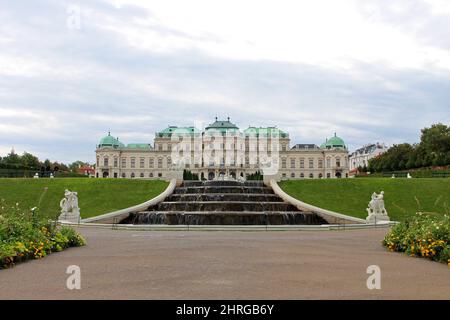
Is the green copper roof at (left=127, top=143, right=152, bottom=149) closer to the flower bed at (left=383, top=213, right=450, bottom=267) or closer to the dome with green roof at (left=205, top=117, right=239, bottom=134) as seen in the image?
the dome with green roof at (left=205, top=117, right=239, bottom=134)

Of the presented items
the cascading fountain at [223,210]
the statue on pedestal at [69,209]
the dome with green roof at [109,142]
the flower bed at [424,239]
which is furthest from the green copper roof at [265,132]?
the flower bed at [424,239]

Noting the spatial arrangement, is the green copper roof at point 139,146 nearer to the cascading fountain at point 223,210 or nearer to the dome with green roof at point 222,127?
the dome with green roof at point 222,127

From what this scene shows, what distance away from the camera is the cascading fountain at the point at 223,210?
3038 cm

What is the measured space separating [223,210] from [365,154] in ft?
482

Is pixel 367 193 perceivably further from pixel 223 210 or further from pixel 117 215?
pixel 117 215

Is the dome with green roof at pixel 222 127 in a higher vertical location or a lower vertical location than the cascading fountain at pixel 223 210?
higher

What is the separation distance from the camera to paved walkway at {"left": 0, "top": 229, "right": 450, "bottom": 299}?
8.07m

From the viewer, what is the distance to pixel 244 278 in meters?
9.55

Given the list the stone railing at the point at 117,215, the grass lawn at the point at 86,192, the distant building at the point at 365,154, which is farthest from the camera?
the distant building at the point at 365,154

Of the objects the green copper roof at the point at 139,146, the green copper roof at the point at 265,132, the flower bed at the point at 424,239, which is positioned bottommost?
the flower bed at the point at 424,239

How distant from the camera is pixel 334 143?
130125 mm

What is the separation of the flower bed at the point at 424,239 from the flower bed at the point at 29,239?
1087cm
